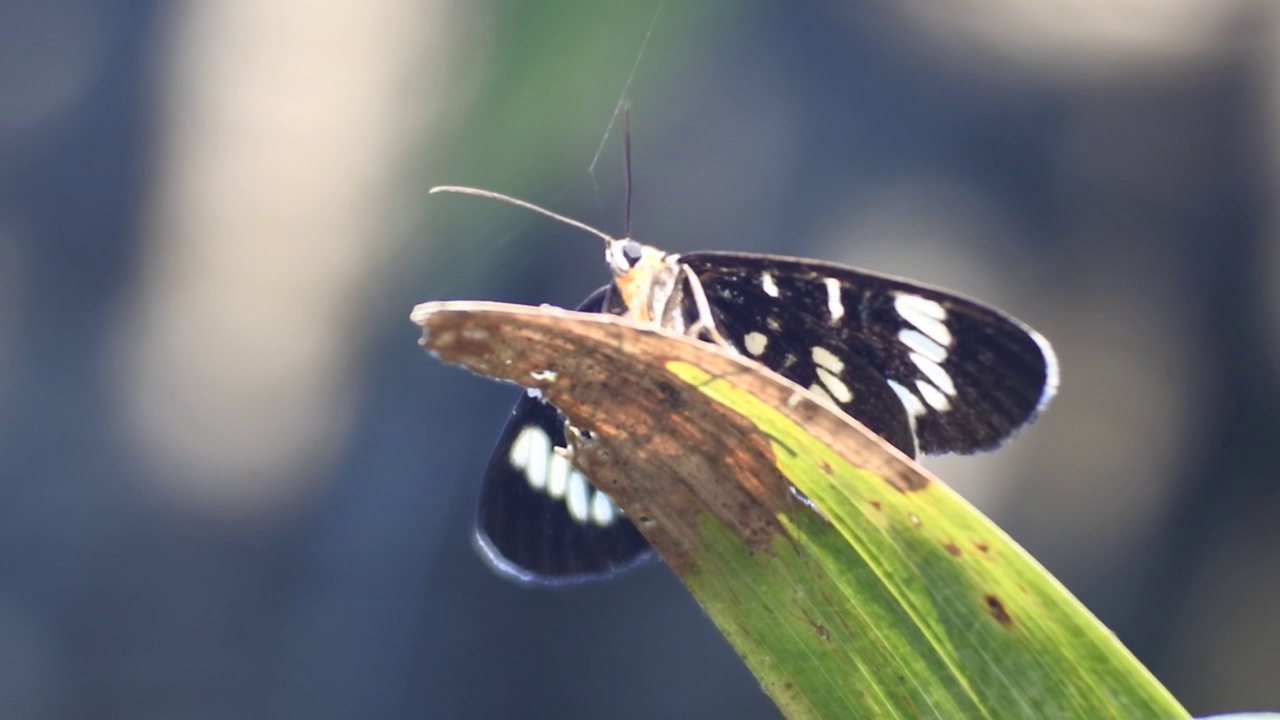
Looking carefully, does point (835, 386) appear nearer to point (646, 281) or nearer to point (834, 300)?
point (834, 300)

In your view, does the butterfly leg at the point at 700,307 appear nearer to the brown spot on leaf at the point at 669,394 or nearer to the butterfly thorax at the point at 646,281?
the butterfly thorax at the point at 646,281

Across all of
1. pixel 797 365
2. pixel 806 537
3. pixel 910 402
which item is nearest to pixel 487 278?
pixel 797 365

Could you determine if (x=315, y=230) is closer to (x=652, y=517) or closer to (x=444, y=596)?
(x=444, y=596)

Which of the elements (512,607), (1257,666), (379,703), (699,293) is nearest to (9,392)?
(379,703)

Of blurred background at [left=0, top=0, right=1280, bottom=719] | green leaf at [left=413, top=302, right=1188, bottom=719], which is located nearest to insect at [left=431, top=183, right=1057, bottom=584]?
green leaf at [left=413, top=302, right=1188, bottom=719]

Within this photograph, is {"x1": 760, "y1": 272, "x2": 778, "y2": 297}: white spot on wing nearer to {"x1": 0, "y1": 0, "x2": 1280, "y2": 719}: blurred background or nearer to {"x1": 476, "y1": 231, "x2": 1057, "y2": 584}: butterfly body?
{"x1": 476, "y1": 231, "x2": 1057, "y2": 584}: butterfly body

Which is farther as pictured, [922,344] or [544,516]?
[544,516]

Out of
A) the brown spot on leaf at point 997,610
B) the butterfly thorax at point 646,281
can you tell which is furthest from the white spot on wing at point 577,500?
the brown spot on leaf at point 997,610
